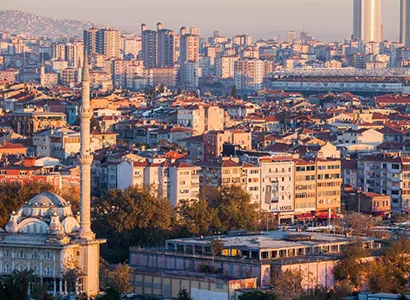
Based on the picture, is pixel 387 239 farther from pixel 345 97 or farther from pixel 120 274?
pixel 345 97

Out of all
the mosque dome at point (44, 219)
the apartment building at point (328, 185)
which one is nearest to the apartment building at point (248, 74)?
the apartment building at point (328, 185)

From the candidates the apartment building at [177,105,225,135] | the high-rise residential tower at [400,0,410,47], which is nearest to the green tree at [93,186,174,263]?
the apartment building at [177,105,225,135]

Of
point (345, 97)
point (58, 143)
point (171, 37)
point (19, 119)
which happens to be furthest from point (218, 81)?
point (58, 143)

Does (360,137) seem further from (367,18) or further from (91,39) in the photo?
(367,18)

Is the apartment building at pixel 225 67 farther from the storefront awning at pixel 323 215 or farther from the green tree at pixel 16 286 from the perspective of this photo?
the green tree at pixel 16 286

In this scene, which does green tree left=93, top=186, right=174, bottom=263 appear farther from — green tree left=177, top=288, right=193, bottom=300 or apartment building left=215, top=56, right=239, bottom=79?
apartment building left=215, top=56, right=239, bottom=79

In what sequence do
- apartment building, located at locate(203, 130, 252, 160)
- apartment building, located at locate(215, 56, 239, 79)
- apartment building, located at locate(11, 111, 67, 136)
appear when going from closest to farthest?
apartment building, located at locate(203, 130, 252, 160), apartment building, located at locate(11, 111, 67, 136), apartment building, located at locate(215, 56, 239, 79)
